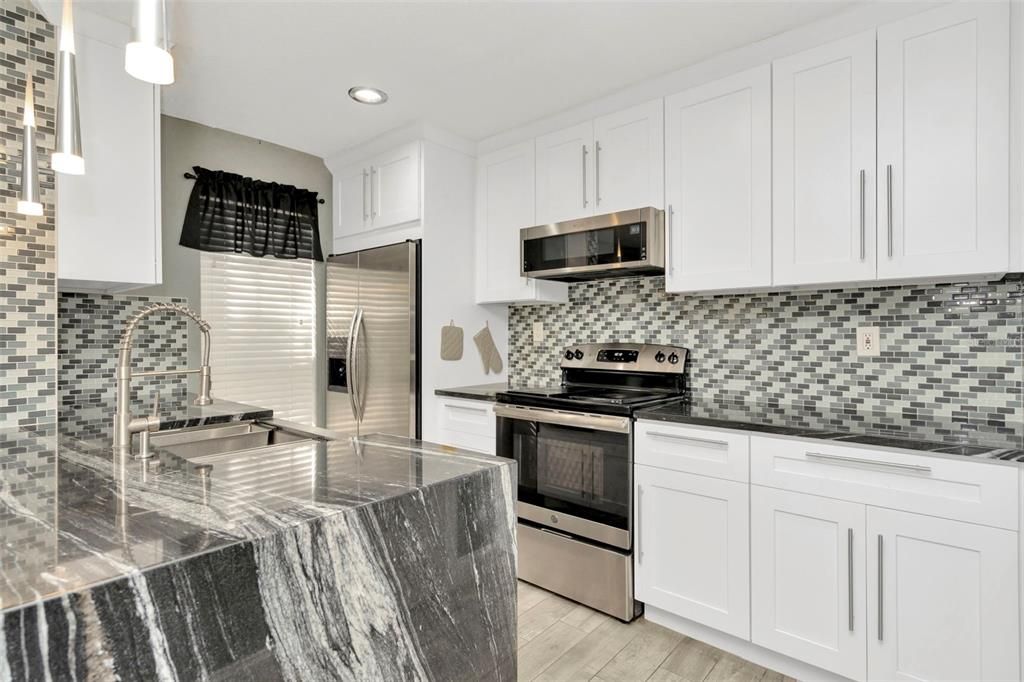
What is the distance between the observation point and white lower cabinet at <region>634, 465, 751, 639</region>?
6.49 feet

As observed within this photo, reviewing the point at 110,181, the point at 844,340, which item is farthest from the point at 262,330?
the point at 844,340

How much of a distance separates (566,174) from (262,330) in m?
2.05

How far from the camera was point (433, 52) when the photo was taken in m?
2.24

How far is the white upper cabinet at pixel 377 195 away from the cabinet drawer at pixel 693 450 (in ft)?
5.76

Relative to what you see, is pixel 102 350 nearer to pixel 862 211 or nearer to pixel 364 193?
pixel 364 193

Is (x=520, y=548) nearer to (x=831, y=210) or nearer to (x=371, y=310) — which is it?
(x=371, y=310)

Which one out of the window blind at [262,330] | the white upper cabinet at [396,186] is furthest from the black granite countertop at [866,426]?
the window blind at [262,330]

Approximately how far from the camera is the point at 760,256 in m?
2.17

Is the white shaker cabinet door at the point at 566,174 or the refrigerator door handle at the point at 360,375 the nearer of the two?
the white shaker cabinet door at the point at 566,174

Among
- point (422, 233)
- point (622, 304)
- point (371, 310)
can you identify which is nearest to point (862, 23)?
point (622, 304)

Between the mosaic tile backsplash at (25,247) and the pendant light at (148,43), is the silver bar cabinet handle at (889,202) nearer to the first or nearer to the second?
the pendant light at (148,43)

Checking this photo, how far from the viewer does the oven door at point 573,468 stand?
7.45 ft

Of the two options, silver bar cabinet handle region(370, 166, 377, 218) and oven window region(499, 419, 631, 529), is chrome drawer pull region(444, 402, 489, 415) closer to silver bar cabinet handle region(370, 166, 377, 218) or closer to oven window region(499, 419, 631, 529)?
oven window region(499, 419, 631, 529)

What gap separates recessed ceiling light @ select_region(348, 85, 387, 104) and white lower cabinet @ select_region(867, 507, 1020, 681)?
8.78ft
